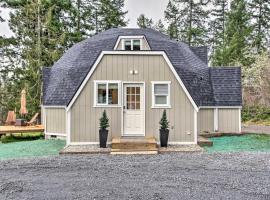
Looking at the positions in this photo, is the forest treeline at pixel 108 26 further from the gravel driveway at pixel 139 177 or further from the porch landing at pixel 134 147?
the gravel driveway at pixel 139 177

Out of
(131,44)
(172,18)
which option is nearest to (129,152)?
(131,44)

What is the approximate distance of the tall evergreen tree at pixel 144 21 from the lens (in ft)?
131

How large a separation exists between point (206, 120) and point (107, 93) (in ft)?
20.9

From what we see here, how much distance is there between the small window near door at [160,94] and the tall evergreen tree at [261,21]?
23960mm

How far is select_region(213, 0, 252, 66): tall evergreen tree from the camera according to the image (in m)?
31.0

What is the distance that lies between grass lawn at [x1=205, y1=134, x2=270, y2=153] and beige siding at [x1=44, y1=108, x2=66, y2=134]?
7.26 metres

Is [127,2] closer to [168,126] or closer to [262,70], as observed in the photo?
[262,70]

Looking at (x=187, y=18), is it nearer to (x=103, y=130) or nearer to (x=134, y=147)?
(x=103, y=130)

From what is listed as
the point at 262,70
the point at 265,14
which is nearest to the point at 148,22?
the point at 265,14

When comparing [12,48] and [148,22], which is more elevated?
[148,22]

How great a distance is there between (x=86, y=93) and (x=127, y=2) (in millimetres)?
27019

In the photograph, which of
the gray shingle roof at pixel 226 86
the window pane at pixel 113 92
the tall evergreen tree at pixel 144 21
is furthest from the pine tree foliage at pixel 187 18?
the window pane at pixel 113 92

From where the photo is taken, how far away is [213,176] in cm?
773

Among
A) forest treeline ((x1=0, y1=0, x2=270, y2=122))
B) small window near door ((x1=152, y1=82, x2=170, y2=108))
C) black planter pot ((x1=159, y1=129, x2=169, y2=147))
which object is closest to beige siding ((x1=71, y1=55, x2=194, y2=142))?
small window near door ((x1=152, y1=82, x2=170, y2=108))
